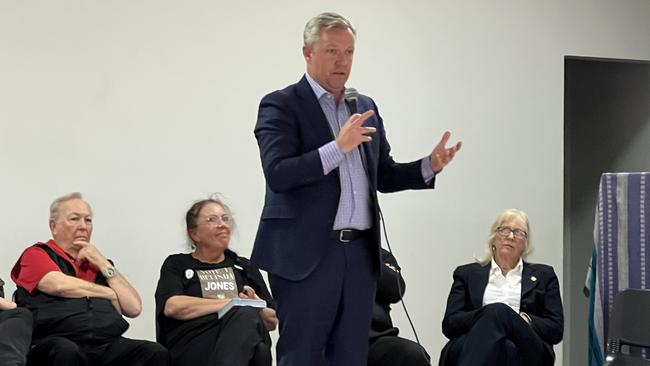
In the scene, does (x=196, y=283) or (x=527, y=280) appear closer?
(x=196, y=283)

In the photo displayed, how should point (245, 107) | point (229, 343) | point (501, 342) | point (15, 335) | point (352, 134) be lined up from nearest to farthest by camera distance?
point (352, 134) → point (15, 335) → point (229, 343) → point (501, 342) → point (245, 107)

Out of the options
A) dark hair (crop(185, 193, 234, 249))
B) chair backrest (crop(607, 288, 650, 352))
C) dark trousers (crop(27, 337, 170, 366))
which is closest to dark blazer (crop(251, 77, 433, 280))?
chair backrest (crop(607, 288, 650, 352))

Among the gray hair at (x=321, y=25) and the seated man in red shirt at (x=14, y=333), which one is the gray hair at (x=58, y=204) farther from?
the gray hair at (x=321, y=25)

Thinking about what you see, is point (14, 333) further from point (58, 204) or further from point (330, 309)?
point (330, 309)

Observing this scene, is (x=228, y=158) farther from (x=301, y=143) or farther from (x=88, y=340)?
(x=301, y=143)

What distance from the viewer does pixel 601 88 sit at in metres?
6.69

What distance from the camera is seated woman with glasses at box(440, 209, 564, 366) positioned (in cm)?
439

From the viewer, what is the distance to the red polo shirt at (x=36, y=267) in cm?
398

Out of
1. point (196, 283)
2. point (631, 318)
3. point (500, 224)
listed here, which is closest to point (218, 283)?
point (196, 283)

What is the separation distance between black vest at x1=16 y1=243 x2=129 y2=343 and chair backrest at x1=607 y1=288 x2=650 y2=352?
1.92 metres

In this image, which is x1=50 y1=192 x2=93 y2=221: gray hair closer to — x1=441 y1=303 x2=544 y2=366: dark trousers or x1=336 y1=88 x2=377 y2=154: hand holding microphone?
x1=441 y1=303 x2=544 y2=366: dark trousers

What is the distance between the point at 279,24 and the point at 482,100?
4.13 ft

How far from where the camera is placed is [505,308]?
4406mm

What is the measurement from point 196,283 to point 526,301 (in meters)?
1.55
